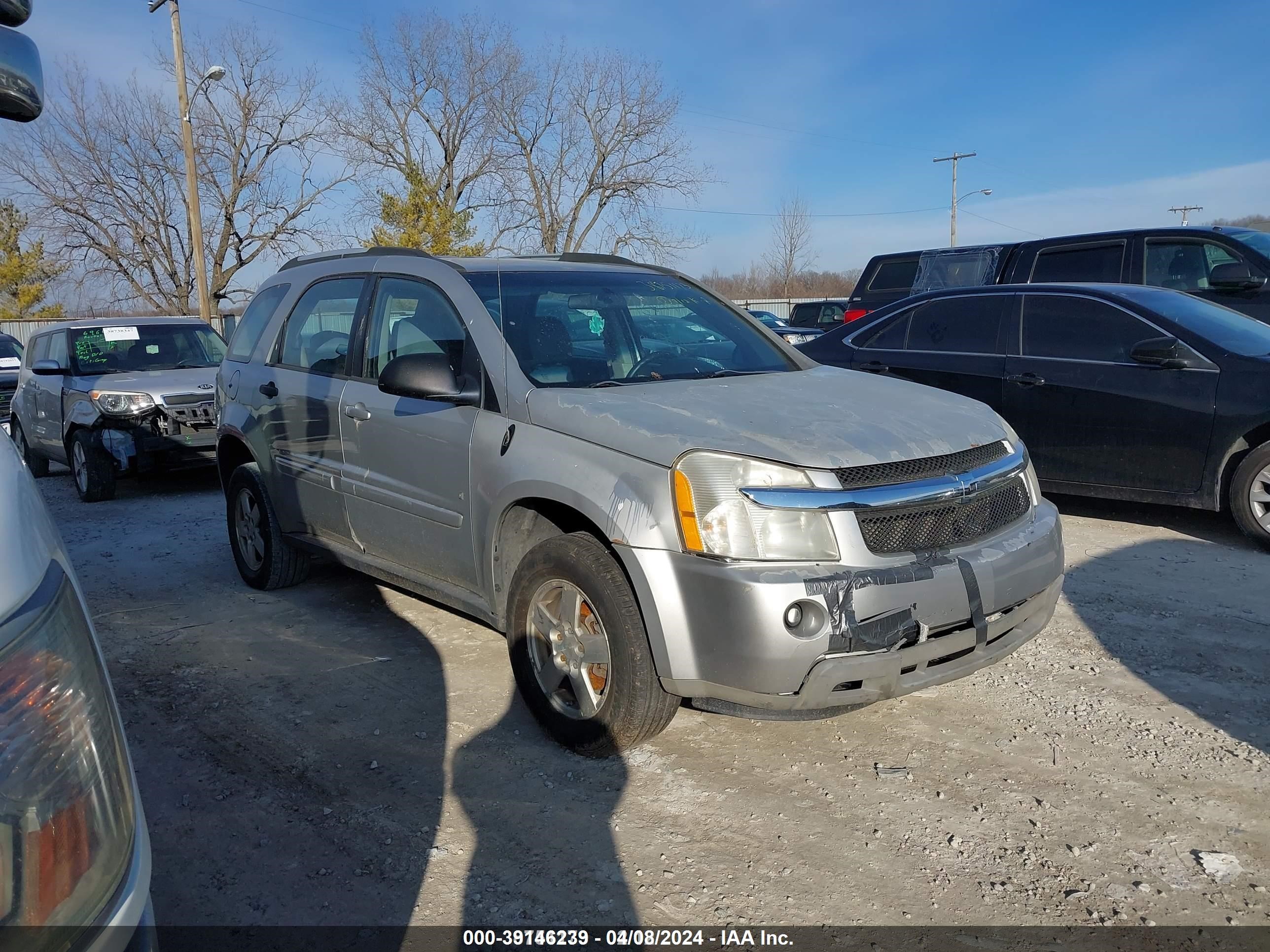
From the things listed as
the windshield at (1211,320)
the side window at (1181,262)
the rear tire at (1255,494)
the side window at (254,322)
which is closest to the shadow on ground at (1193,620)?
the rear tire at (1255,494)

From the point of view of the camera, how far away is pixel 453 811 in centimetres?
306

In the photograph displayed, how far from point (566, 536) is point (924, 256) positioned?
9.60 metres

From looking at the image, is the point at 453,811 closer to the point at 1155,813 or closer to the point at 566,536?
the point at 566,536

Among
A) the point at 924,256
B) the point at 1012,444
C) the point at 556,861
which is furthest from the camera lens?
the point at 924,256

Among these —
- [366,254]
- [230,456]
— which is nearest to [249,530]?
[230,456]

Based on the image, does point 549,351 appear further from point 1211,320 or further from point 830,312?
point 830,312

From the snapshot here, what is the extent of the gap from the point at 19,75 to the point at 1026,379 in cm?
607

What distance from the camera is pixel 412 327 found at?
14.0 ft

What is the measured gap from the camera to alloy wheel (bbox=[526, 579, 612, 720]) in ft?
10.6

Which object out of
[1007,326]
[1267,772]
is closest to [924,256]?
[1007,326]

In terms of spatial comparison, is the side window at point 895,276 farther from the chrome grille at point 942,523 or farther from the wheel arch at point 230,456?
the chrome grille at point 942,523

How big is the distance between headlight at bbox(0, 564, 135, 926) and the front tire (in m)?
1.85

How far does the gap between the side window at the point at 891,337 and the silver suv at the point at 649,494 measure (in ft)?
9.50

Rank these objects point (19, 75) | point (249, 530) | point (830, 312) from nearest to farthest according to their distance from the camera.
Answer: point (19, 75), point (249, 530), point (830, 312)
